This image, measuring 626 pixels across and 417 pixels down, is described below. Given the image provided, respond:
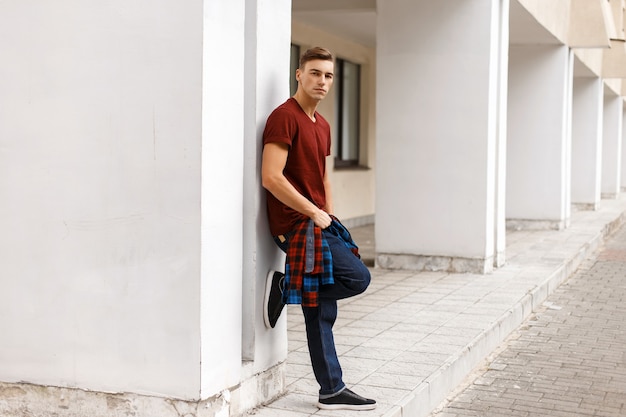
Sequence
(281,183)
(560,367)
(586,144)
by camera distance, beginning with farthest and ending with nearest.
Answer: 1. (586,144)
2. (560,367)
3. (281,183)

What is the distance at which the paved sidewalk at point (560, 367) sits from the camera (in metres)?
5.83

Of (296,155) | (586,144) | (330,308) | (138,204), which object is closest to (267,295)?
(330,308)

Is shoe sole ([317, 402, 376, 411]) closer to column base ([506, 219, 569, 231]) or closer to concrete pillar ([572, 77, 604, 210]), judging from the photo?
column base ([506, 219, 569, 231])

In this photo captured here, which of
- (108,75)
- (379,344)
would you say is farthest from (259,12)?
(379,344)

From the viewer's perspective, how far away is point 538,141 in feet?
53.0

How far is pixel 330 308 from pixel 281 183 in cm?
73

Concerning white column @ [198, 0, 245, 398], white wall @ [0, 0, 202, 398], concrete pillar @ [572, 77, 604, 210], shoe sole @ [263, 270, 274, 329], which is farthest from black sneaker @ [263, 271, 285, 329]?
concrete pillar @ [572, 77, 604, 210]

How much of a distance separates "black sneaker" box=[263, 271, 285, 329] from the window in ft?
41.7

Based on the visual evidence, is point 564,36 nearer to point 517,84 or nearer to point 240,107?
point 517,84

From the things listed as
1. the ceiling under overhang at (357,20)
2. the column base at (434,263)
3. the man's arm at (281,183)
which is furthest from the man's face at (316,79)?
the ceiling under overhang at (357,20)

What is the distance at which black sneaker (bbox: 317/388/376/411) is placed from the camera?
4883 mm

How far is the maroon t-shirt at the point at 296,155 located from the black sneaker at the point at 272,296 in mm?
237

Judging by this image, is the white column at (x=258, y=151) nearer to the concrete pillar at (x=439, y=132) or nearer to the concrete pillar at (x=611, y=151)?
the concrete pillar at (x=439, y=132)

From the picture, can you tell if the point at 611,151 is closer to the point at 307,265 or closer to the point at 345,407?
the point at 345,407
